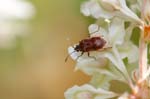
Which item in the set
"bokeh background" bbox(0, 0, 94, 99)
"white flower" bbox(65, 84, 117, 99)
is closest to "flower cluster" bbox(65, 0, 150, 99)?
"white flower" bbox(65, 84, 117, 99)

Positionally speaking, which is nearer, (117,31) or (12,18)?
(117,31)

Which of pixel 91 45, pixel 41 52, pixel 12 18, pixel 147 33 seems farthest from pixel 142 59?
pixel 41 52

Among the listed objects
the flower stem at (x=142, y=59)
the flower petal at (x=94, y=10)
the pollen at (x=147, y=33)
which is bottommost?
the flower stem at (x=142, y=59)

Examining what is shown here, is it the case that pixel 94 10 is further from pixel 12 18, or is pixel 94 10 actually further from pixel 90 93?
pixel 12 18

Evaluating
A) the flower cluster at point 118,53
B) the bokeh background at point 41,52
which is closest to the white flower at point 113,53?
the flower cluster at point 118,53

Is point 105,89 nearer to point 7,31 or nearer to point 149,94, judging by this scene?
point 149,94

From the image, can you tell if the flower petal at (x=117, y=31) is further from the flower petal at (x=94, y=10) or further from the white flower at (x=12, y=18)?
the white flower at (x=12, y=18)
